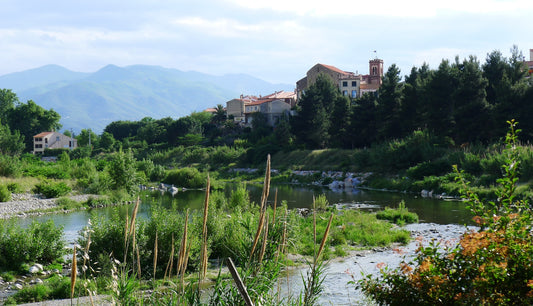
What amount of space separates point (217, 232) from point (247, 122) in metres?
63.3

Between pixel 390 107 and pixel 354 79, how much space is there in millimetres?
25454

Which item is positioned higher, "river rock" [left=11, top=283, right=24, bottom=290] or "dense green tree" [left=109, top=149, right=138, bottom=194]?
"dense green tree" [left=109, top=149, right=138, bottom=194]

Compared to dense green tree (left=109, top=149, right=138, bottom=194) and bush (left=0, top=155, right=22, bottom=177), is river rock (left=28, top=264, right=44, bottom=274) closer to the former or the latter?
dense green tree (left=109, top=149, right=138, bottom=194)

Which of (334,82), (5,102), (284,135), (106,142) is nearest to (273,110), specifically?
(334,82)

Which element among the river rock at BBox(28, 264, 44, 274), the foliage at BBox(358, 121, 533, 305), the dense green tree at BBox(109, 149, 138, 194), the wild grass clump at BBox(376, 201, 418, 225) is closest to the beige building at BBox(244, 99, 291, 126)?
the dense green tree at BBox(109, 149, 138, 194)

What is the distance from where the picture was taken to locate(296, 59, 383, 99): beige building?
70194 mm

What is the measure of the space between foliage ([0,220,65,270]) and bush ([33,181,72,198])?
1657 cm

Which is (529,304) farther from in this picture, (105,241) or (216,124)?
(216,124)

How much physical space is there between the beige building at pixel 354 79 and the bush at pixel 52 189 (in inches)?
1651

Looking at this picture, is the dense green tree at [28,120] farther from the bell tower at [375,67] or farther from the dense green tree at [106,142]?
the bell tower at [375,67]

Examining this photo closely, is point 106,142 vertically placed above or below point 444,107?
below

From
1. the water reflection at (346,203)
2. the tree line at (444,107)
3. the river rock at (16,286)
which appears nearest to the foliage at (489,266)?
the river rock at (16,286)

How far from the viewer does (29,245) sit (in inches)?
521

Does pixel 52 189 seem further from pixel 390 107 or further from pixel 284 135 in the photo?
pixel 284 135
